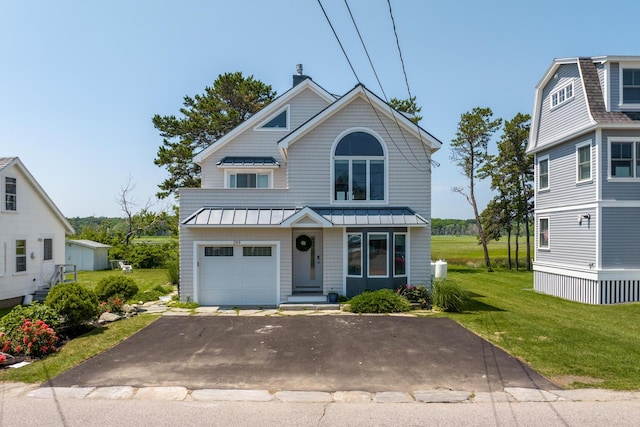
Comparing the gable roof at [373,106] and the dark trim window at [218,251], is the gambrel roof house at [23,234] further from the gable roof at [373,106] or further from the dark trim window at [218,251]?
the gable roof at [373,106]

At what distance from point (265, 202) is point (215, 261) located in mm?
2989

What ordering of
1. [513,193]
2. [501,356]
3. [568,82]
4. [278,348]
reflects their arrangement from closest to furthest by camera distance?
[501,356] → [278,348] → [568,82] → [513,193]

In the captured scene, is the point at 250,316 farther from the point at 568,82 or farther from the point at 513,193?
the point at 513,193

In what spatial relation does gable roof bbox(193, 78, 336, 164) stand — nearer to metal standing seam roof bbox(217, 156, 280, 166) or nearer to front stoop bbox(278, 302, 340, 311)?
metal standing seam roof bbox(217, 156, 280, 166)

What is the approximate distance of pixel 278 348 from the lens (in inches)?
345

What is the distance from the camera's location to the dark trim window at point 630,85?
585 inches

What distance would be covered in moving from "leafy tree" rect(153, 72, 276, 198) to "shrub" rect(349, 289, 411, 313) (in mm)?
19275

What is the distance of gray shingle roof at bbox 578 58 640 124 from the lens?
14452 mm

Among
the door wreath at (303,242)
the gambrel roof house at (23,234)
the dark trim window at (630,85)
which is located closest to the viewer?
the dark trim window at (630,85)

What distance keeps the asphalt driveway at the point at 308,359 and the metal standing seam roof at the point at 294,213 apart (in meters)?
3.82

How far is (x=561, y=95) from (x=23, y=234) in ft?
84.4

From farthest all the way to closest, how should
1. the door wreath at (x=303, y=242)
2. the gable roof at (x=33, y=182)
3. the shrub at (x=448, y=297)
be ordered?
the gable roof at (x=33, y=182)
the door wreath at (x=303, y=242)
the shrub at (x=448, y=297)

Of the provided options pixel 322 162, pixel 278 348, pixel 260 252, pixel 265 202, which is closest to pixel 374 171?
pixel 322 162

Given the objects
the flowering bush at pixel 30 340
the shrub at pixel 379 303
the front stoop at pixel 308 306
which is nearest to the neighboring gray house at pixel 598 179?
the shrub at pixel 379 303
